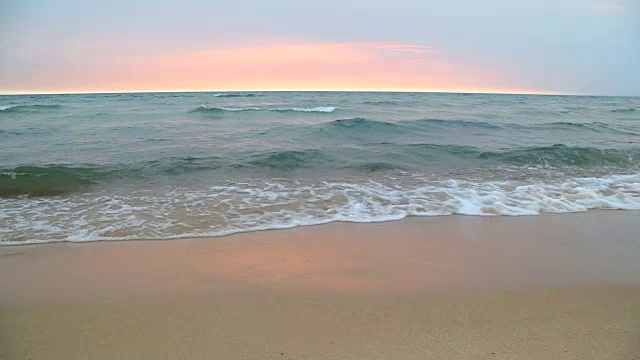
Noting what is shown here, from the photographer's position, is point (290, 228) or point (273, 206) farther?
point (273, 206)

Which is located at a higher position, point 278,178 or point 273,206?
point 278,178

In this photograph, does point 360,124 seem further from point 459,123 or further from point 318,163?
point 318,163

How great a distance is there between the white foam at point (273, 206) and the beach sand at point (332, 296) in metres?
0.48

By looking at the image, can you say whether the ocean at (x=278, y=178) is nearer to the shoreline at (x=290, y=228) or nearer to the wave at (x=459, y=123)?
the shoreline at (x=290, y=228)

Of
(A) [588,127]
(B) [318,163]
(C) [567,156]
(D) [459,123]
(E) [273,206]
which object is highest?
(D) [459,123]

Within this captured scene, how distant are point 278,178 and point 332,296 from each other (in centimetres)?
498

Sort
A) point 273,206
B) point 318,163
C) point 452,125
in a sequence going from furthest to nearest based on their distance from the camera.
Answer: point 452,125, point 318,163, point 273,206

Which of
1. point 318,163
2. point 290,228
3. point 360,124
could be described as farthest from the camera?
point 360,124

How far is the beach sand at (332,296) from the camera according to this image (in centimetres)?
263

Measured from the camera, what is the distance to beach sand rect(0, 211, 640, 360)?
2.63 m

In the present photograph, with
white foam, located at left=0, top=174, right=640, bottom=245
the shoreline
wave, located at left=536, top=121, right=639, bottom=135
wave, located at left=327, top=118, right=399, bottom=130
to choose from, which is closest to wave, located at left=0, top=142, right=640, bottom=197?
white foam, located at left=0, top=174, right=640, bottom=245

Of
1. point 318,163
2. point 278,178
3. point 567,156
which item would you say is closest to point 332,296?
point 278,178

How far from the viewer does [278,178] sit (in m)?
8.11

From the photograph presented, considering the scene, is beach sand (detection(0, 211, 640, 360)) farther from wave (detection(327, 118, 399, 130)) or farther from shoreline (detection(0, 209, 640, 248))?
wave (detection(327, 118, 399, 130))
